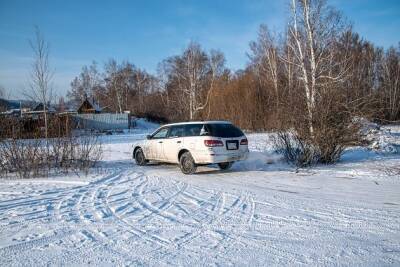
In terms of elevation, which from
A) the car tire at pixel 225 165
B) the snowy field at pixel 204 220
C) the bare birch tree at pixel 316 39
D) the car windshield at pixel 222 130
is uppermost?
the bare birch tree at pixel 316 39

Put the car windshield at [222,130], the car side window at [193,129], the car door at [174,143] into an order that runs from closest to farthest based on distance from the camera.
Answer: the car windshield at [222,130], the car side window at [193,129], the car door at [174,143]

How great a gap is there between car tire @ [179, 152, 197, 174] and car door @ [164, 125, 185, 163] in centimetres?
35

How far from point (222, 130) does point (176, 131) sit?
1.88 m

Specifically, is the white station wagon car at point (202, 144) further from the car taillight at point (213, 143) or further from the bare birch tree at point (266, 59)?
the bare birch tree at point (266, 59)

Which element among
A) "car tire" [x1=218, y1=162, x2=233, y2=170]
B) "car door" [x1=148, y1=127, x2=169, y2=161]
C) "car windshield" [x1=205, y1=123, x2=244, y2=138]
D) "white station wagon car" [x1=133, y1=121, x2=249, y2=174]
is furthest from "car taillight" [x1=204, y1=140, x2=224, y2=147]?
"car door" [x1=148, y1=127, x2=169, y2=161]

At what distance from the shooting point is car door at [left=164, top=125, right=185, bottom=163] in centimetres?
1192

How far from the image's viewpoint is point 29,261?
14.6ft

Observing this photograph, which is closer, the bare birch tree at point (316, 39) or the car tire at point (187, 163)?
the car tire at point (187, 163)

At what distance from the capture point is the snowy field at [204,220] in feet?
14.9

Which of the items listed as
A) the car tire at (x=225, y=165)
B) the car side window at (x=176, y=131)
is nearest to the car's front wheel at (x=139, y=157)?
the car side window at (x=176, y=131)

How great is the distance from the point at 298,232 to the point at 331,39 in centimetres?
1994

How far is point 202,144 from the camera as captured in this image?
433 inches

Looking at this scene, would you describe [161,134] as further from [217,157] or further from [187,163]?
[217,157]

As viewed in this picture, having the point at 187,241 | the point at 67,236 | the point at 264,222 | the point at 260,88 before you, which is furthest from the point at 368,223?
the point at 260,88
